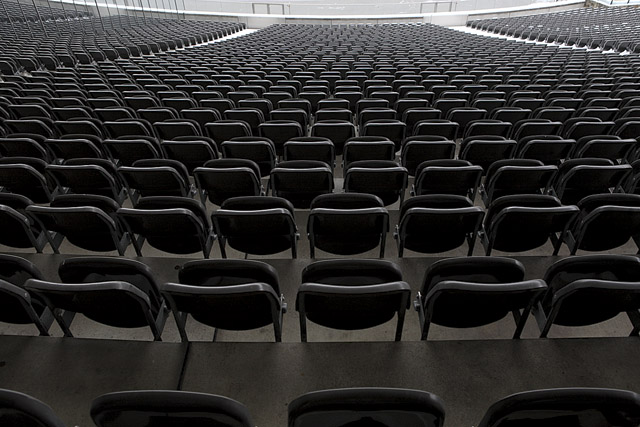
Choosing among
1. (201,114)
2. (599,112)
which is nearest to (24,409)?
(201,114)

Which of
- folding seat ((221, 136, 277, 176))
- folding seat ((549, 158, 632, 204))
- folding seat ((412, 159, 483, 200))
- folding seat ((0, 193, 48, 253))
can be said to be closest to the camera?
folding seat ((0, 193, 48, 253))

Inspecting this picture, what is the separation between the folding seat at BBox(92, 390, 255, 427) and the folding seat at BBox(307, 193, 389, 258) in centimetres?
150

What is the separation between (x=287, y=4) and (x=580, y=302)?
34.3 metres

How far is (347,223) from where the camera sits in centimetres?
260

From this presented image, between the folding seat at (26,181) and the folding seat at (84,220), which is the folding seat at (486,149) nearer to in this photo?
the folding seat at (84,220)

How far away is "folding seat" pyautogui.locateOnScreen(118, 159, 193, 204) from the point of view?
10.6ft

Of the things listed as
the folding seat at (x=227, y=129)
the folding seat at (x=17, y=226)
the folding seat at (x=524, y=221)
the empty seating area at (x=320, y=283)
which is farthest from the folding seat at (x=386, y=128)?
the folding seat at (x=17, y=226)

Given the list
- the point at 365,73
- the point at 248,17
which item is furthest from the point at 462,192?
the point at 248,17

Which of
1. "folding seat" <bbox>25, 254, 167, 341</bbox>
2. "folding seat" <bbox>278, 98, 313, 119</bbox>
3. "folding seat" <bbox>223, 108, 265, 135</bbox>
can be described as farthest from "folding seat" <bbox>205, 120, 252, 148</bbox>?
"folding seat" <bbox>25, 254, 167, 341</bbox>

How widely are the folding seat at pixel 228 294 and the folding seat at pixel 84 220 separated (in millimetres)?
1077

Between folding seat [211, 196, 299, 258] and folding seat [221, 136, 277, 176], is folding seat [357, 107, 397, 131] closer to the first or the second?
folding seat [221, 136, 277, 176]

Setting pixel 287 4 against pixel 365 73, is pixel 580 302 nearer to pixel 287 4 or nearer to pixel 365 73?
pixel 365 73

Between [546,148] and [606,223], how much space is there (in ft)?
5.57

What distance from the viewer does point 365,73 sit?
9.09m
